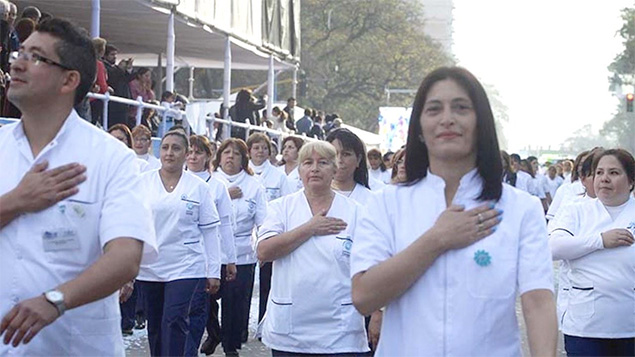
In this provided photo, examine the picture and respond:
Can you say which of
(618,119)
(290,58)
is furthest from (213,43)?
(618,119)

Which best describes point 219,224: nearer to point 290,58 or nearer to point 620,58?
point 290,58

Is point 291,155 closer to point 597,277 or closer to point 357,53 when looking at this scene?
point 597,277

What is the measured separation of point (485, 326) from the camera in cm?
455

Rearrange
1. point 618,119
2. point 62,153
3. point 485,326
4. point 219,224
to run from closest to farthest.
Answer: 1. point 485,326
2. point 62,153
3. point 219,224
4. point 618,119

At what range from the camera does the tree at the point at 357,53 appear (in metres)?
70.2

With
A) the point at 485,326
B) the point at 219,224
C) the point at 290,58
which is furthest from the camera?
the point at 290,58

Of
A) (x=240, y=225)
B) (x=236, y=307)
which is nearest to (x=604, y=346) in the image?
(x=236, y=307)

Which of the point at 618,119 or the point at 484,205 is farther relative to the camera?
the point at 618,119

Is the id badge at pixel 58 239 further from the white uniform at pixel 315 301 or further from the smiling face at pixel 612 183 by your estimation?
the smiling face at pixel 612 183

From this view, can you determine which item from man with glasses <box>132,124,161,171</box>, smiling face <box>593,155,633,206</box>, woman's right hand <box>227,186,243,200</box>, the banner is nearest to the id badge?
smiling face <box>593,155,633,206</box>

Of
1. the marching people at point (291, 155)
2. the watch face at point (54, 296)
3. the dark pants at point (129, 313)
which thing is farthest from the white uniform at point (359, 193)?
the marching people at point (291, 155)

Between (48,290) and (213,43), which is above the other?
(213,43)

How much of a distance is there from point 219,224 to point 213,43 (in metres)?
18.8

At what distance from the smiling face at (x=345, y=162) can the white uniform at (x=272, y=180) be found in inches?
237
